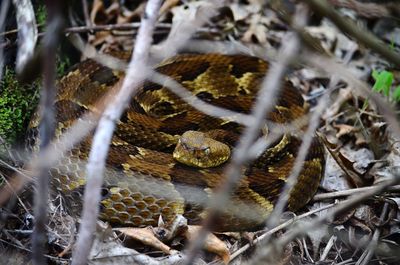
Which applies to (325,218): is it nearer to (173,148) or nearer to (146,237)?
(146,237)

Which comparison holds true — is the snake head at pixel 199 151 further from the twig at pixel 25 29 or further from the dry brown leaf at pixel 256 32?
the dry brown leaf at pixel 256 32

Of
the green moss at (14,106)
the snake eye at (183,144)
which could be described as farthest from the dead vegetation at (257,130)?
the snake eye at (183,144)

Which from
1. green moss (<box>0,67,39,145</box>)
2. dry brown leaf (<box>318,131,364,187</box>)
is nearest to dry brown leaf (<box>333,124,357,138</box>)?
dry brown leaf (<box>318,131,364,187</box>)

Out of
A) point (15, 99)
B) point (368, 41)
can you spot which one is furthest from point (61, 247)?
point (368, 41)

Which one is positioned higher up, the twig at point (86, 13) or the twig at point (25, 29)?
the twig at point (25, 29)

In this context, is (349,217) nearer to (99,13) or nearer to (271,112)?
(271,112)

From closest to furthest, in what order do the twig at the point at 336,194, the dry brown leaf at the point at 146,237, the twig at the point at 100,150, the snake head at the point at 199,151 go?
the twig at the point at 100,150 < the dry brown leaf at the point at 146,237 < the twig at the point at 336,194 < the snake head at the point at 199,151
